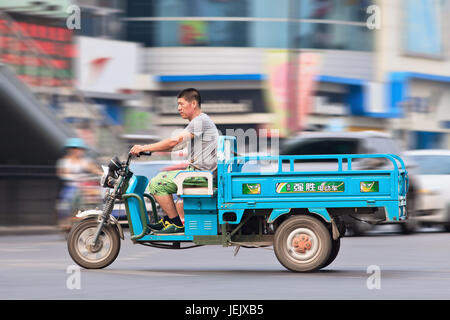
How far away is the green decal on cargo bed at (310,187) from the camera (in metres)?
10.8

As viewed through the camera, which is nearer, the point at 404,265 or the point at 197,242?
the point at 197,242

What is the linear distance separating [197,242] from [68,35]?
74.5 ft

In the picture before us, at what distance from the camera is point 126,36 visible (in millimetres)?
39750

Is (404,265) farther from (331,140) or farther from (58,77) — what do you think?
(58,77)

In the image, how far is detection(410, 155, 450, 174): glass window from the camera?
66.7 ft

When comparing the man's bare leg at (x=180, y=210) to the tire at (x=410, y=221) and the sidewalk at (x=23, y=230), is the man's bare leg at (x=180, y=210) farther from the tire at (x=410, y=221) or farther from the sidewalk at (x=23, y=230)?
A: the sidewalk at (x=23, y=230)

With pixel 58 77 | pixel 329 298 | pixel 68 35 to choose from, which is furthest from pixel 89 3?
pixel 329 298

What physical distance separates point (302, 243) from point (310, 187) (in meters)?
0.55

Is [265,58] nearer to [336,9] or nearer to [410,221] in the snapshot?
[336,9]

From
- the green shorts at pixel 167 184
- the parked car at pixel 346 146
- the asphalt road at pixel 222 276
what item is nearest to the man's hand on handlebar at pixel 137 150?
the green shorts at pixel 167 184

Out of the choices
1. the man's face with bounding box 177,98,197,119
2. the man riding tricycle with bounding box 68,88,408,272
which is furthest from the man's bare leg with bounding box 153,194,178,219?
the man's face with bounding box 177,98,197,119
